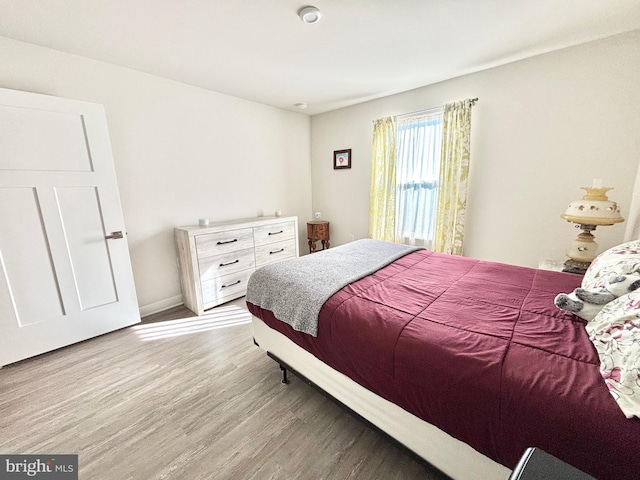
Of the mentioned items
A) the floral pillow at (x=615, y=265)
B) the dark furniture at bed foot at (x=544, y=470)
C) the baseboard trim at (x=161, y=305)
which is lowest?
the baseboard trim at (x=161, y=305)

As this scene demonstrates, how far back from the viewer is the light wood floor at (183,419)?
125cm

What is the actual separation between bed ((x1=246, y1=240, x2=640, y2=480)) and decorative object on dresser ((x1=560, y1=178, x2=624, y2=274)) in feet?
1.69

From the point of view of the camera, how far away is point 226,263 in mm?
2885

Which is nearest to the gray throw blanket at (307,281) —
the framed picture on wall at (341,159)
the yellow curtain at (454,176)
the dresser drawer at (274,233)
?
the yellow curtain at (454,176)

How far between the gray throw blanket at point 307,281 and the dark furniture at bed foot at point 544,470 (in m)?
0.93

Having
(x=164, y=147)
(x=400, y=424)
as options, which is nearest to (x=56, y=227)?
(x=164, y=147)

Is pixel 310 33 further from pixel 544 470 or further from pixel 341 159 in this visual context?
pixel 544 470

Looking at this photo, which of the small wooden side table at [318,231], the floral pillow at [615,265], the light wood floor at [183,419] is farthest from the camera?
the small wooden side table at [318,231]

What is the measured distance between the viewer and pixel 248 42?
1.99 meters

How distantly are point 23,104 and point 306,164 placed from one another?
10.1 ft

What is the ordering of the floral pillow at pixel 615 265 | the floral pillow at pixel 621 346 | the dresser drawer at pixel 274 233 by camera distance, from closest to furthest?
the floral pillow at pixel 621 346 < the floral pillow at pixel 615 265 < the dresser drawer at pixel 274 233

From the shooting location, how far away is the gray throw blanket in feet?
4.73

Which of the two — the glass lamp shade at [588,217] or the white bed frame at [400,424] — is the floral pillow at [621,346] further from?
the glass lamp shade at [588,217]

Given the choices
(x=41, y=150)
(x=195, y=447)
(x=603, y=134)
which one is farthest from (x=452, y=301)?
(x=41, y=150)
